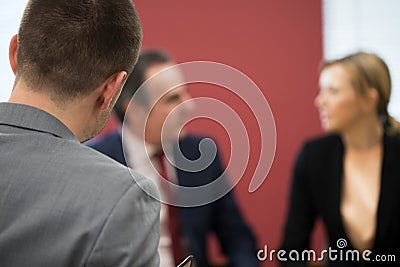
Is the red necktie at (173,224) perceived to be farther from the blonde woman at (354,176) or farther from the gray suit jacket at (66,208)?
the gray suit jacket at (66,208)

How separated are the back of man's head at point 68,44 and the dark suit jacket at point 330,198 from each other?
1139mm

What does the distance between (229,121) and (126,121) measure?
302 millimetres

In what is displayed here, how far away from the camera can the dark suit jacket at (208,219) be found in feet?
5.63

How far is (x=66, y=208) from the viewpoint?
60 centimetres

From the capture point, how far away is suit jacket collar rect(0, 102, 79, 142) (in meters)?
0.65

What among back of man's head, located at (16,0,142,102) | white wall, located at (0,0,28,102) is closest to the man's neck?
back of man's head, located at (16,0,142,102)

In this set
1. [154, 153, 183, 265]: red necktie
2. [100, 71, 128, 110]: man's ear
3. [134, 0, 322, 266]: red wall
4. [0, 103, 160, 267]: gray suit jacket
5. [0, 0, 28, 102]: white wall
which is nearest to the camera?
[0, 103, 160, 267]: gray suit jacket

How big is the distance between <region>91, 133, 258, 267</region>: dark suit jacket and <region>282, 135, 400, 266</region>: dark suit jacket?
0.41 feet

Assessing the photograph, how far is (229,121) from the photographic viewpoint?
186 cm

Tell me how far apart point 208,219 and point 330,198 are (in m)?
0.34

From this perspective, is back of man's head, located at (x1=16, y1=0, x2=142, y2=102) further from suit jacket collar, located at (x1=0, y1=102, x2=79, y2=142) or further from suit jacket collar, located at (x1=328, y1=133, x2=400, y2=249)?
suit jacket collar, located at (x1=328, y1=133, x2=400, y2=249)

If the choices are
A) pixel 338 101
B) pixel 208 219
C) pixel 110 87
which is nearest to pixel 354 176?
pixel 338 101

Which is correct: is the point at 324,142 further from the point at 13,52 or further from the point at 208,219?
the point at 13,52

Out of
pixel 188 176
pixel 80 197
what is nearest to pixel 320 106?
pixel 188 176
